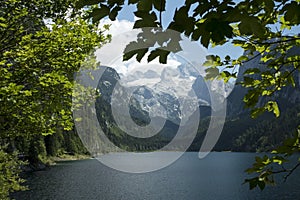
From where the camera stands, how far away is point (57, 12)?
13.5m

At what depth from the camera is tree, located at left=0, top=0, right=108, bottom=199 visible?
1102cm

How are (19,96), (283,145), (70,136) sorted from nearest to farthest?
(283,145) < (19,96) < (70,136)

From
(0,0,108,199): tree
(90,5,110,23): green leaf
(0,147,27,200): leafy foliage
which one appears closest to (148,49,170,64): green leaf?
(90,5,110,23): green leaf

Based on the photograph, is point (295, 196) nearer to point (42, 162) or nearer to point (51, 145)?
point (42, 162)

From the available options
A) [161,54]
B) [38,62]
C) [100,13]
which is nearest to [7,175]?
[38,62]

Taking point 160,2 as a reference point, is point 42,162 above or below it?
below

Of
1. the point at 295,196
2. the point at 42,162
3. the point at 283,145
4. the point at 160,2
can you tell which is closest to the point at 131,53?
the point at 160,2

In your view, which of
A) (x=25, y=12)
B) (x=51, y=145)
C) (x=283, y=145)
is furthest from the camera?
(x=51, y=145)

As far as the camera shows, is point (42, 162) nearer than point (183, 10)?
No

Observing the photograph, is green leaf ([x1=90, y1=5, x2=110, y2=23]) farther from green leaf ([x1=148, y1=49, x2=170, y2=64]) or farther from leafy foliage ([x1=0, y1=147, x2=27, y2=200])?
leafy foliage ([x1=0, y1=147, x2=27, y2=200])

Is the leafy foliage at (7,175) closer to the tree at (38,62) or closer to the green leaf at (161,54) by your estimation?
the tree at (38,62)

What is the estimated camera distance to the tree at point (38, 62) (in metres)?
11.0

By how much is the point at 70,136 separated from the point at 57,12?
184 metres

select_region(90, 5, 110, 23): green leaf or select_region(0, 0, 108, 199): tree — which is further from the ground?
select_region(0, 0, 108, 199): tree
